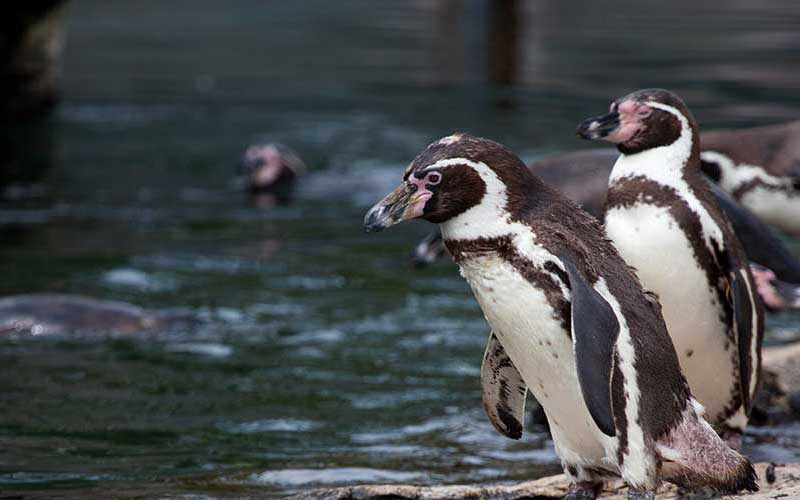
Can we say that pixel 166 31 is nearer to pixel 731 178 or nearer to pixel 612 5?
pixel 612 5

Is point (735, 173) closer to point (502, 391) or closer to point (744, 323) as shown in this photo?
point (744, 323)

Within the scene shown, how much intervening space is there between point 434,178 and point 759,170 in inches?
129

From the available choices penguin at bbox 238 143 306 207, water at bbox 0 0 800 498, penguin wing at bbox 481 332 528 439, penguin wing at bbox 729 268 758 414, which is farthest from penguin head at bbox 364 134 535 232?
penguin at bbox 238 143 306 207

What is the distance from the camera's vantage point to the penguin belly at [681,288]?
4109 mm

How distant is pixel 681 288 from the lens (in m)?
4.15

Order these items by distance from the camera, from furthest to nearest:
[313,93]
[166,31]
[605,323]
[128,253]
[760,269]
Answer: [166,31], [313,93], [128,253], [760,269], [605,323]

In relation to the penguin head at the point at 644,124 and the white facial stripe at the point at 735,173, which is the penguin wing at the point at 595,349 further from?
the white facial stripe at the point at 735,173

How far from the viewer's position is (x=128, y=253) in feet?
27.8

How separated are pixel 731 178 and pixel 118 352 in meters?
2.73

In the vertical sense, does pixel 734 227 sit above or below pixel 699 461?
above

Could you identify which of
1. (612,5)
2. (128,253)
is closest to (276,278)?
(128,253)

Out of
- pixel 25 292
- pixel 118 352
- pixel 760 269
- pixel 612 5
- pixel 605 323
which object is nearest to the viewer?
pixel 605 323

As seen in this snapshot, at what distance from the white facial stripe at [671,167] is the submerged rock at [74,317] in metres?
2.93

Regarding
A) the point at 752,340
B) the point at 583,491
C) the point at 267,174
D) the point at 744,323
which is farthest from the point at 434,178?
the point at 267,174
